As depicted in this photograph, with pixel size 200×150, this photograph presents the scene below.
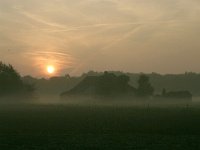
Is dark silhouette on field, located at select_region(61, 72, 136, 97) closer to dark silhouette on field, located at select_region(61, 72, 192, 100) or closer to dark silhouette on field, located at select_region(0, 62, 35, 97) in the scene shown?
dark silhouette on field, located at select_region(61, 72, 192, 100)

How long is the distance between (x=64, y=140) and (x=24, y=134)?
6.30m

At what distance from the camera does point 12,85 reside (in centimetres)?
14500

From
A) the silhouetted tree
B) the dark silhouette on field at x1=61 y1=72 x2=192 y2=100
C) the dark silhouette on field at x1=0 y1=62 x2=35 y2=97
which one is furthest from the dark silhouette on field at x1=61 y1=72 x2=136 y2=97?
the dark silhouette on field at x1=0 y1=62 x2=35 y2=97

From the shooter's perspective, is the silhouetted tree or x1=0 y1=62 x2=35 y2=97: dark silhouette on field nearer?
x1=0 y1=62 x2=35 y2=97: dark silhouette on field

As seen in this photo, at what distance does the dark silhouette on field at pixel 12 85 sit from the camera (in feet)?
474

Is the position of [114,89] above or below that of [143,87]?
below

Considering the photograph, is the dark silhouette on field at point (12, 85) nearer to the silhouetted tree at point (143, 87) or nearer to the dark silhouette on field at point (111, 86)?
the dark silhouette on field at point (111, 86)

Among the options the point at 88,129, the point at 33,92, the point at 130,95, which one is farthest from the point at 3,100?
the point at 88,129

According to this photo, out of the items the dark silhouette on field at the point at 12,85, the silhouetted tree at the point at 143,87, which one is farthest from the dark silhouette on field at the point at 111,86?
the dark silhouette on field at the point at 12,85

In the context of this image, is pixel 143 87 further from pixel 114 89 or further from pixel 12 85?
pixel 12 85

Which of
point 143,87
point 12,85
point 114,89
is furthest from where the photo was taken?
point 143,87

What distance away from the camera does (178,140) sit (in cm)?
3922

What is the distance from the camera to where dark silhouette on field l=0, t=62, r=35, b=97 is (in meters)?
145

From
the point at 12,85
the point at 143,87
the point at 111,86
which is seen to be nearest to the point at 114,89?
the point at 111,86
